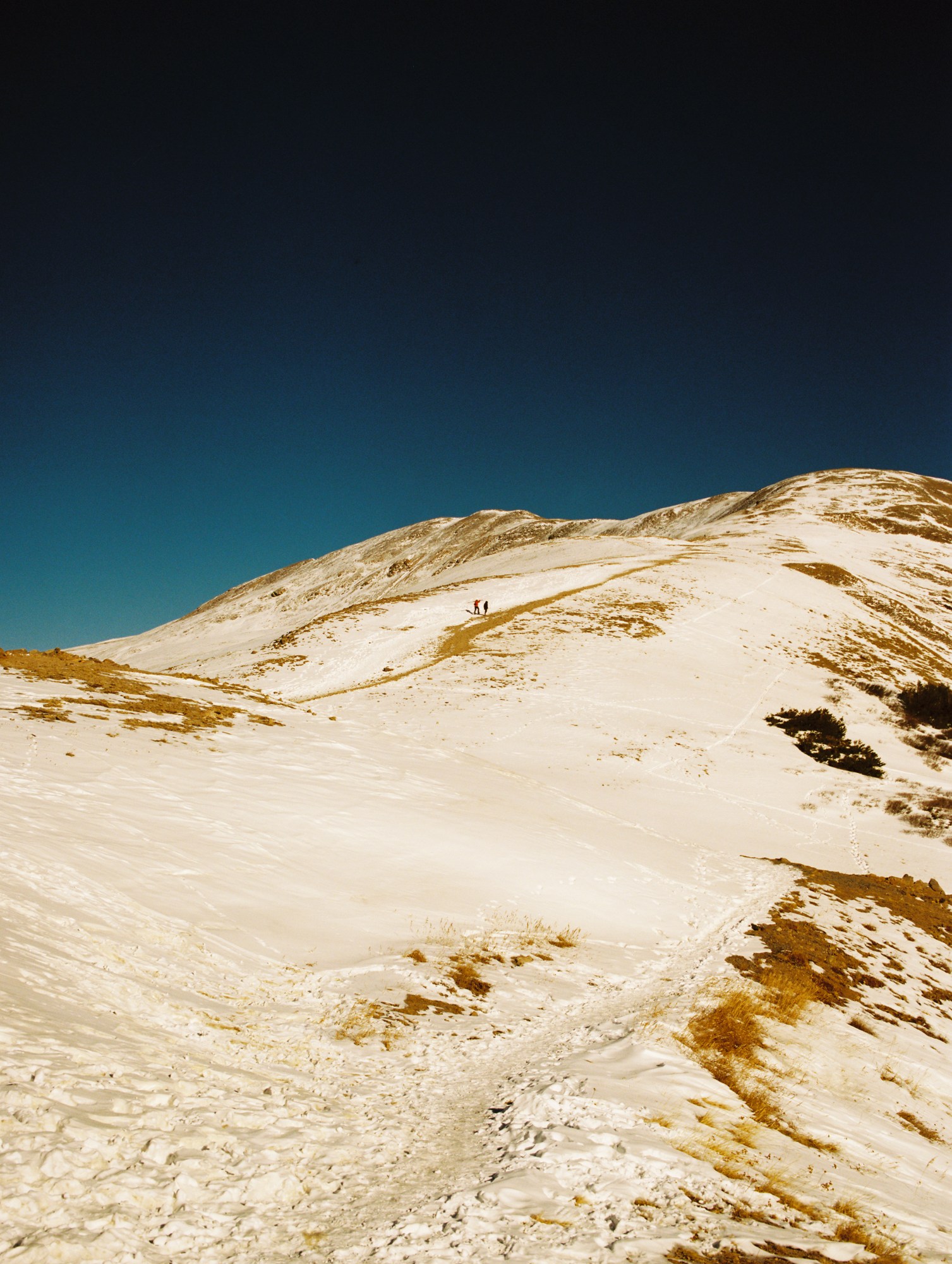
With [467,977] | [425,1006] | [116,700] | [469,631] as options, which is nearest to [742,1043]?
[467,977]

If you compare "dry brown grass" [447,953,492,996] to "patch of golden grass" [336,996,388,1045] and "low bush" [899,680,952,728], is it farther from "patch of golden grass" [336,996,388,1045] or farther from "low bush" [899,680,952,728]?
"low bush" [899,680,952,728]

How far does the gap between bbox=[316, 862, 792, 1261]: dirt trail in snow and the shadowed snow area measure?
0.04 meters

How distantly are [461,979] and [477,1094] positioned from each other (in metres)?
2.47

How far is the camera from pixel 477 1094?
6016 mm

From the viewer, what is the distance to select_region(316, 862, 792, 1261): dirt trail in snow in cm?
412

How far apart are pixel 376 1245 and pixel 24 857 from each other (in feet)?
21.2

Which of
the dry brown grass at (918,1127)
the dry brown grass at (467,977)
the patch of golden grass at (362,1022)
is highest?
the patch of golden grass at (362,1022)

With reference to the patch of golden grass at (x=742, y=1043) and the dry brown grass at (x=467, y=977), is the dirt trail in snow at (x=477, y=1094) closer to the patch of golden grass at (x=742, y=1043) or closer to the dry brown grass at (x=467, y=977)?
the patch of golden grass at (x=742, y=1043)

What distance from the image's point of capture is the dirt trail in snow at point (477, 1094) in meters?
4.12

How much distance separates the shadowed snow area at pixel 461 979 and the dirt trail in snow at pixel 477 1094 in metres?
0.04

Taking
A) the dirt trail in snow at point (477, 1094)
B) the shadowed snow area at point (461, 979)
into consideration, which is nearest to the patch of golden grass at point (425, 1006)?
the shadowed snow area at point (461, 979)

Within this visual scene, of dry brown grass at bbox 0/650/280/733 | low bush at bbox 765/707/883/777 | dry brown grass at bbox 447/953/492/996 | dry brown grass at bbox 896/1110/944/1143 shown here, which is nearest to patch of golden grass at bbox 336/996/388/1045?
dry brown grass at bbox 447/953/492/996

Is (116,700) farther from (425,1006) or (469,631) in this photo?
(469,631)

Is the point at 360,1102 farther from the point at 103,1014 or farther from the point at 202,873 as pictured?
the point at 202,873
